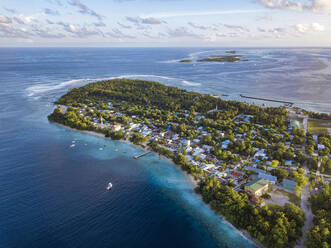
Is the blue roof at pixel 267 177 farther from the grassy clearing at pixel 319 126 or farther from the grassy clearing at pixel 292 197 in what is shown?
the grassy clearing at pixel 319 126

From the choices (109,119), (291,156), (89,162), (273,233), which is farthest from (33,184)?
(291,156)

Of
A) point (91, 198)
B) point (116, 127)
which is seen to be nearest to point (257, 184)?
point (91, 198)

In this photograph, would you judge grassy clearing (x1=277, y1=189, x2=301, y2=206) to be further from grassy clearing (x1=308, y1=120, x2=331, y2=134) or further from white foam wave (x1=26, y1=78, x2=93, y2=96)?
white foam wave (x1=26, y1=78, x2=93, y2=96)

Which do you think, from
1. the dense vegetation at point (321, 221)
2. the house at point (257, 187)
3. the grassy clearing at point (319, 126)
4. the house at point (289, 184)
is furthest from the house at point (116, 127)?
the grassy clearing at point (319, 126)

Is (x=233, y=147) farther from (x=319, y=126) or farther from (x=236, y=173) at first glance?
(x=319, y=126)

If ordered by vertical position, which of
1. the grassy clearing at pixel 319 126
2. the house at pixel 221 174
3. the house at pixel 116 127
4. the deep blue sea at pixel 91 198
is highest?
the grassy clearing at pixel 319 126
